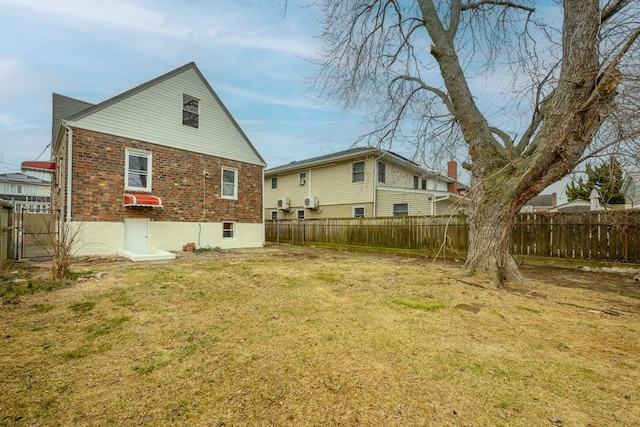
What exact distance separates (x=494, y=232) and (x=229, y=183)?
11015 mm

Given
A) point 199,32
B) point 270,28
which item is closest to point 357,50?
point 270,28

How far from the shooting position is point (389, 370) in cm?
225

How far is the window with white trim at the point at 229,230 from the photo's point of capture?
13.0 metres

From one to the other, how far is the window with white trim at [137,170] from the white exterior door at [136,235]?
120cm

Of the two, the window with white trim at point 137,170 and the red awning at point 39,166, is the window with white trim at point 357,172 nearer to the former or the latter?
the window with white trim at point 137,170

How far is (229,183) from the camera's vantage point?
43.1 ft

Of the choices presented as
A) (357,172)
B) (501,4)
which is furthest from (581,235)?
(357,172)

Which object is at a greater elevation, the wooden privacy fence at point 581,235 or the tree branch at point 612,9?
the tree branch at point 612,9

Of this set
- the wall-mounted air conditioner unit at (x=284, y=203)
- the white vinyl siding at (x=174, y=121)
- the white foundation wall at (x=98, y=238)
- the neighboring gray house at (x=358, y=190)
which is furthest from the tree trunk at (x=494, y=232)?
the wall-mounted air conditioner unit at (x=284, y=203)

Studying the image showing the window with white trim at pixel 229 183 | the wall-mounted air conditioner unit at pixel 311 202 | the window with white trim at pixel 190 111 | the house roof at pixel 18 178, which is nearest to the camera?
the window with white trim at pixel 190 111

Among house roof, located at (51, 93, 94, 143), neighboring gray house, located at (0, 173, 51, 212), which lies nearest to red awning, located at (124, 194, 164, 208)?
house roof, located at (51, 93, 94, 143)

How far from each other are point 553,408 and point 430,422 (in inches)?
34.1

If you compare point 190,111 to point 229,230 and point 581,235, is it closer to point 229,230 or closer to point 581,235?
point 229,230

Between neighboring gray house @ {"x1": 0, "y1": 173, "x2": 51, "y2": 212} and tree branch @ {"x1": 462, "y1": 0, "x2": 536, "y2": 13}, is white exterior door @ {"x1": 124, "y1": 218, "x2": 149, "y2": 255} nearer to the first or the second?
tree branch @ {"x1": 462, "y1": 0, "x2": 536, "y2": 13}
